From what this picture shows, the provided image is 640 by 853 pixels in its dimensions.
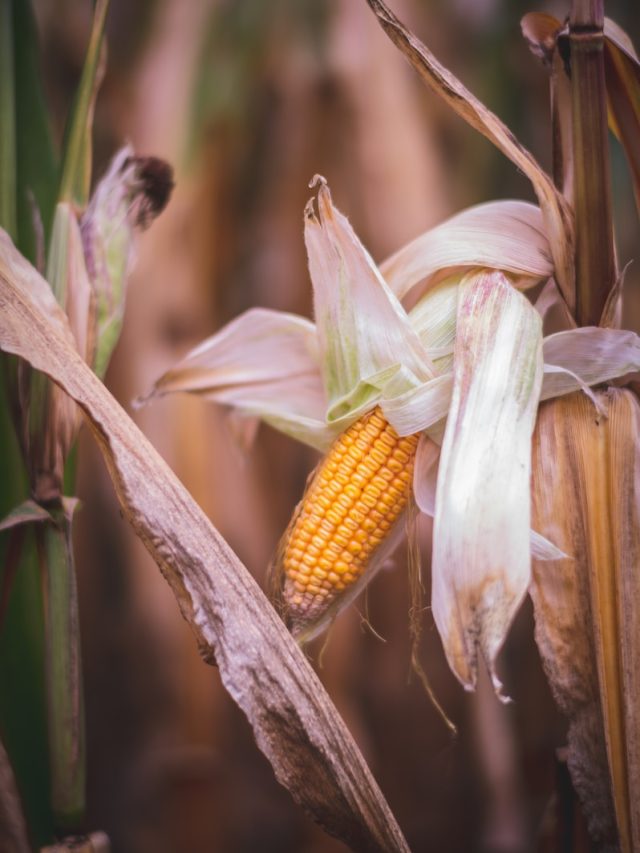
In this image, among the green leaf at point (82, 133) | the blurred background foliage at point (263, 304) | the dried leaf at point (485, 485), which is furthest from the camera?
the blurred background foliage at point (263, 304)

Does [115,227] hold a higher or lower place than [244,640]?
higher

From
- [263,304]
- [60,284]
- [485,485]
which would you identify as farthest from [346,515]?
[263,304]

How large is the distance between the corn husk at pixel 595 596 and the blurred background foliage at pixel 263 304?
1.19 feet

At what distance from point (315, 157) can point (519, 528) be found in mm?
601

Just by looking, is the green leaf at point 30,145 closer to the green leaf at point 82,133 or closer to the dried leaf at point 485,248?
the green leaf at point 82,133

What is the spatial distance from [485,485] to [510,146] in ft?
0.63

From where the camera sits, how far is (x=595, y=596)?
366mm

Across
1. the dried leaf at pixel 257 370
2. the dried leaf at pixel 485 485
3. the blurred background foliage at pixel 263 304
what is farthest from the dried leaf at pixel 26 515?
the blurred background foliage at pixel 263 304

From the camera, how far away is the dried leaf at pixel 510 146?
392mm

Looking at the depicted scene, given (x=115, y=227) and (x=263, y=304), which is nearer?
(x=115, y=227)

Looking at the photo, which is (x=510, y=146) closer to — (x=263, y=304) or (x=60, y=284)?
(x=60, y=284)

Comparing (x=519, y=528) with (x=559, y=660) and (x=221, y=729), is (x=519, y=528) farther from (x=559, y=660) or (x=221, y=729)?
(x=221, y=729)

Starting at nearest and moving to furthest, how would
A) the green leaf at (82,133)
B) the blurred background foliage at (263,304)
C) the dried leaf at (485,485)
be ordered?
the dried leaf at (485,485) → the green leaf at (82,133) → the blurred background foliage at (263,304)

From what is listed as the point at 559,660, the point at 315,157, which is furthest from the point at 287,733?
→ the point at 315,157
